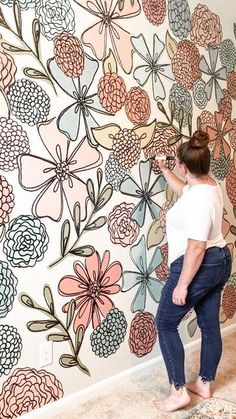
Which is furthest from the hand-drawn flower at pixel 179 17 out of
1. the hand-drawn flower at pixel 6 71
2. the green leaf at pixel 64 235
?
the green leaf at pixel 64 235

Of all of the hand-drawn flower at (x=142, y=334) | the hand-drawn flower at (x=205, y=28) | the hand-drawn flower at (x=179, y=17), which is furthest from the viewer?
the hand-drawn flower at (x=205, y=28)

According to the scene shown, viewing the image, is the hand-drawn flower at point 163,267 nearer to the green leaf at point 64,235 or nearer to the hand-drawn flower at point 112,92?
the green leaf at point 64,235

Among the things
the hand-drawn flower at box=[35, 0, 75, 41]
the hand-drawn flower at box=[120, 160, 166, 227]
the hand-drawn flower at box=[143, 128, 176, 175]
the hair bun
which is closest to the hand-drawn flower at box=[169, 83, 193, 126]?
the hand-drawn flower at box=[143, 128, 176, 175]

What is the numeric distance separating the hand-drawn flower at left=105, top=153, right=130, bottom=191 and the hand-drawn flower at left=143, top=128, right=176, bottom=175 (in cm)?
23

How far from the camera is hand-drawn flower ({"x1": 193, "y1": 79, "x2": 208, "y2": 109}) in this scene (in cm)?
284

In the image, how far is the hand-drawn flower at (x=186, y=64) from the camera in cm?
272

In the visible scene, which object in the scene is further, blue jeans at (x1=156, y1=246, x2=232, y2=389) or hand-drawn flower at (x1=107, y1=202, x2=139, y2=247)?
hand-drawn flower at (x1=107, y1=202, x2=139, y2=247)

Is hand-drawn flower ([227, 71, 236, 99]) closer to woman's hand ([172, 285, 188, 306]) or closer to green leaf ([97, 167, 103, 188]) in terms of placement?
green leaf ([97, 167, 103, 188])

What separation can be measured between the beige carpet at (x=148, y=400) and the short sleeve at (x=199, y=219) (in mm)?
771

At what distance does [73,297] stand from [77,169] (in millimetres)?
669

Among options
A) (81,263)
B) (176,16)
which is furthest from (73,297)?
(176,16)

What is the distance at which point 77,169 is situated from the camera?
86.6 inches

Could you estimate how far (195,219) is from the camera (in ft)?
6.81

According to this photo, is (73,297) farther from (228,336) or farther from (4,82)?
(228,336)
